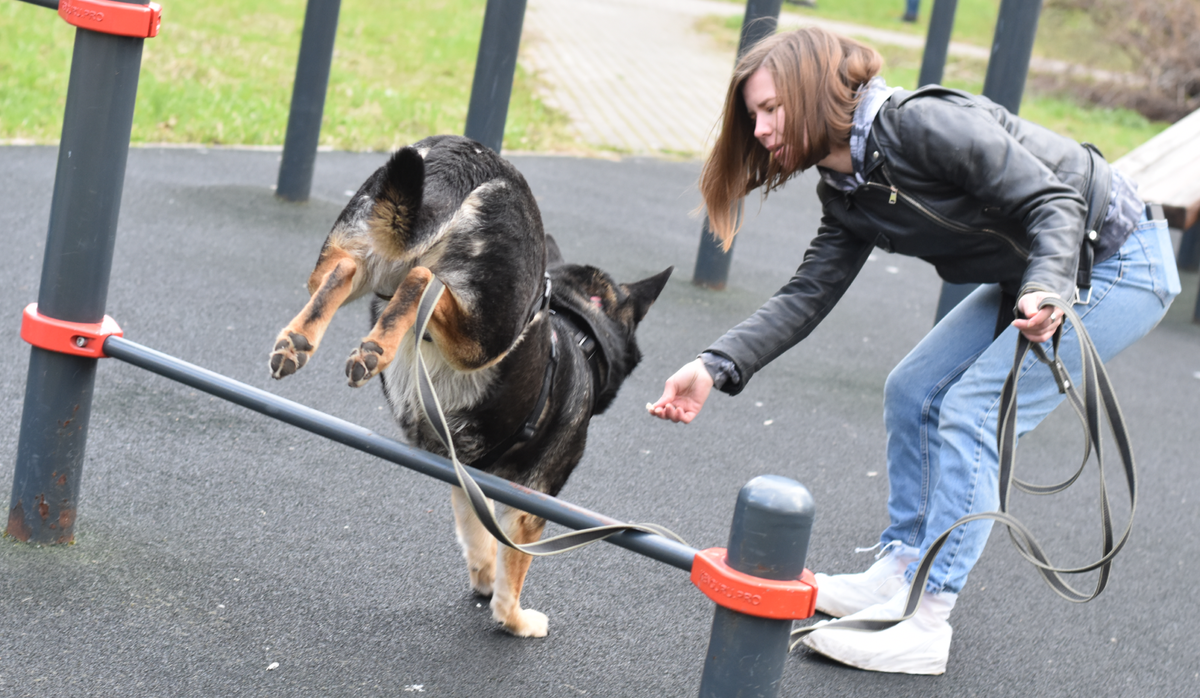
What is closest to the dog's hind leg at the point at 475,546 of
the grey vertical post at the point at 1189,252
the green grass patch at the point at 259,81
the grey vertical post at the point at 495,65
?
the grey vertical post at the point at 495,65

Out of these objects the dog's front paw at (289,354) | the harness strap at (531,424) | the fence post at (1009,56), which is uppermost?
the fence post at (1009,56)

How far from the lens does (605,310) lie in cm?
300

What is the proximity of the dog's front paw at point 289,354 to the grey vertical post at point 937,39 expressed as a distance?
19.8 feet

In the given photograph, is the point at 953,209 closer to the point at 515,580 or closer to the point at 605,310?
the point at 605,310

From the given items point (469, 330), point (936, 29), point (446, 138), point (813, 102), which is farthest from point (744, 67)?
point (936, 29)

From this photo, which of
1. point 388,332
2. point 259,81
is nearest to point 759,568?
point 388,332

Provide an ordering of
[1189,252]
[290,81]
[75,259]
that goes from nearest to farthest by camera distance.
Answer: [75,259], [1189,252], [290,81]

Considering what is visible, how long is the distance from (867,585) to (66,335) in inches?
84.7

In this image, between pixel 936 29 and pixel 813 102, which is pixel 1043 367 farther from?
pixel 936 29

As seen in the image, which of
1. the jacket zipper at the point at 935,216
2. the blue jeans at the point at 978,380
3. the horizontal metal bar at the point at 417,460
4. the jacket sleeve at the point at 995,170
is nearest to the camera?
the horizontal metal bar at the point at 417,460

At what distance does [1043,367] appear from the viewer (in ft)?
8.31

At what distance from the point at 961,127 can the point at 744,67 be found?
1.62 ft

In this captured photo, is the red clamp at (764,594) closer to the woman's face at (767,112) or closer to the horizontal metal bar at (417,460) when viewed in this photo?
the horizontal metal bar at (417,460)

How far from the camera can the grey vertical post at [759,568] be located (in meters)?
1.61
